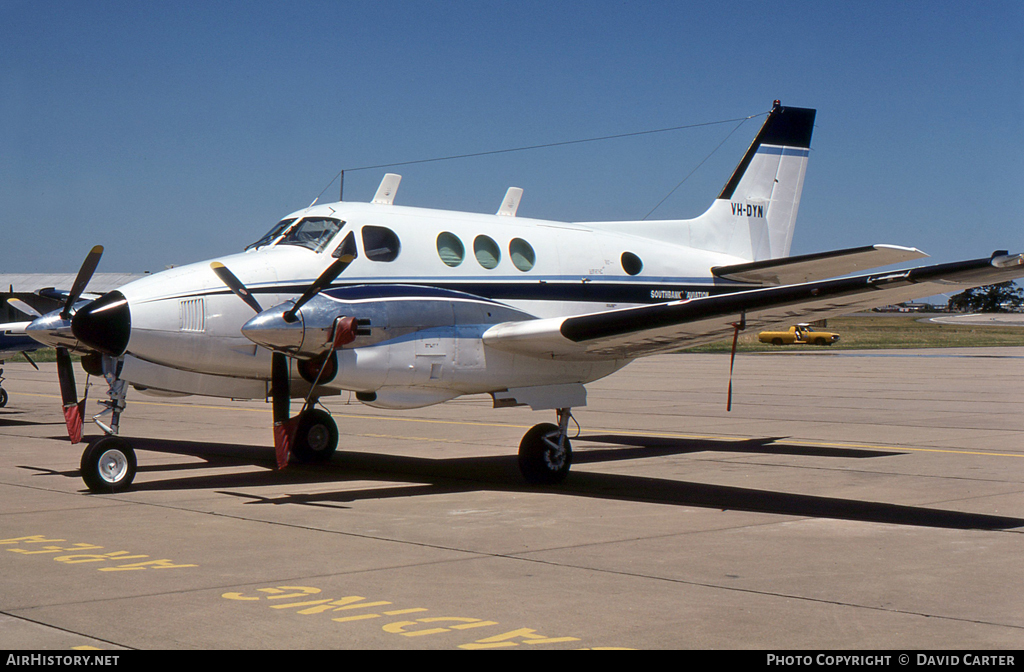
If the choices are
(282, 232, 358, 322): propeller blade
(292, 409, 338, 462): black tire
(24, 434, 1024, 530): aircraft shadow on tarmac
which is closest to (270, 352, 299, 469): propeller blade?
(24, 434, 1024, 530): aircraft shadow on tarmac

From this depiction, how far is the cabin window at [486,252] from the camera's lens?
12602mm

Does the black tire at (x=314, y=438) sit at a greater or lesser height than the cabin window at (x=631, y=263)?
lesser

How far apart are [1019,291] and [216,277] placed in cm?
18331

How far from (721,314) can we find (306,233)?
5.00m

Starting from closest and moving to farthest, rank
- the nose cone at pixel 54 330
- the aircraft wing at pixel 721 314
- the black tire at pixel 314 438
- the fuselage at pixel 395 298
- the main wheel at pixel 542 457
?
the aircraft wing at pixel 721 314
the fuselage at pixel 395 298
the nose cone at pixel 54 330
the main wheel at pixel 542 457
the black tire at pixel 314 438

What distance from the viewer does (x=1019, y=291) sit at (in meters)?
171

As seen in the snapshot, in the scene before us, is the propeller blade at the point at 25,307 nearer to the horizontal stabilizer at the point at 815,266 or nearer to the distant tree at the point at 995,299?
the horizontal stabilizer at the point at 815,266

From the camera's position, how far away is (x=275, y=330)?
33.4 feet

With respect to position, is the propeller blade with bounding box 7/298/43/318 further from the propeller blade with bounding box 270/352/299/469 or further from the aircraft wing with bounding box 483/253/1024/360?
the aircraft wing with bounding box 483/253/1024/360

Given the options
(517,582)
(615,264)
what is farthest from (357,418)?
(517,582)

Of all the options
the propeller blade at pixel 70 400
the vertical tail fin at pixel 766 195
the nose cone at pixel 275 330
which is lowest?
the propeller blade at pixel 70 400

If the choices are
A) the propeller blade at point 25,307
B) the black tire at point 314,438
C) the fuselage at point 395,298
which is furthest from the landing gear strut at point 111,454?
the black tire at point 314,438

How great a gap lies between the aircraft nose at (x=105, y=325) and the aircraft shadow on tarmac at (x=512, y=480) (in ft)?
5.99

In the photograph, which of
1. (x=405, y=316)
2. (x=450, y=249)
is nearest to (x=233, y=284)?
(x=405, y=316)
